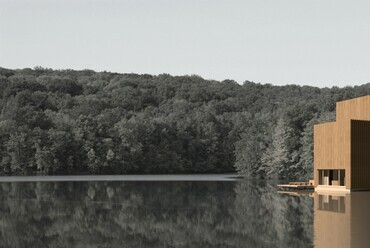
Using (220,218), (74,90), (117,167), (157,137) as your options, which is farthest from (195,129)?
(220,218)

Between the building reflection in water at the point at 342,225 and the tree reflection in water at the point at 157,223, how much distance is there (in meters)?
0.57

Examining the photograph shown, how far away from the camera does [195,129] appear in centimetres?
13312

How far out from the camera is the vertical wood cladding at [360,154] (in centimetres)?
5434

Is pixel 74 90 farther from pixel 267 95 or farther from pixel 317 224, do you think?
pixel 317 224

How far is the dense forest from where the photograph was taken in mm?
97688

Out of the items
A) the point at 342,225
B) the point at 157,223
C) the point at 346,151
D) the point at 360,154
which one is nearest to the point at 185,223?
the point at 157,223

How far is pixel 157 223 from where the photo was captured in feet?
101

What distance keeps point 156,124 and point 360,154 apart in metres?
77.4

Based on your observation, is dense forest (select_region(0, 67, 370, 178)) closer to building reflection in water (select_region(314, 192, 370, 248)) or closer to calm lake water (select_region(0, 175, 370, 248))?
calm lake water (select_region(0, 175, 370, 248))

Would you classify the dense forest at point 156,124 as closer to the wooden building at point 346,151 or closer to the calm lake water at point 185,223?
the wooden building at point 346,151

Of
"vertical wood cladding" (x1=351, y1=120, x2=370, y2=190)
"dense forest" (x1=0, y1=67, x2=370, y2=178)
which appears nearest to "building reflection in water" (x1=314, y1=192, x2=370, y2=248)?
"vertical wood cladding" (x1=351, y1=120, x2=370, y2=190)

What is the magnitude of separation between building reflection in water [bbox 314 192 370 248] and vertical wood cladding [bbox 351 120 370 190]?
1517 centimetres

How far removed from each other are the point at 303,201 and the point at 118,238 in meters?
21.0

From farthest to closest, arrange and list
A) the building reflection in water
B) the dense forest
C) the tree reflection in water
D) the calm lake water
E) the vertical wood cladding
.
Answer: the dense forest
the vertical wood cladding
the tree reflection in water
the calm lake water
the building reflection in water
